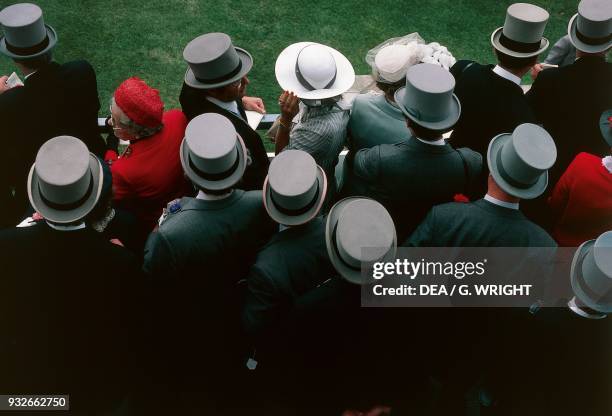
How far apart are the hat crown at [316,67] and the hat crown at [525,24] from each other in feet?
3.88

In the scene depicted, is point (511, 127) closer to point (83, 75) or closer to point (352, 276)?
point (352, 276)

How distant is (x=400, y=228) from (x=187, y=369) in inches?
60.1

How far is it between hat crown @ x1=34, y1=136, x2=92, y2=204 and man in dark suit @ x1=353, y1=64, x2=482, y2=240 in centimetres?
146

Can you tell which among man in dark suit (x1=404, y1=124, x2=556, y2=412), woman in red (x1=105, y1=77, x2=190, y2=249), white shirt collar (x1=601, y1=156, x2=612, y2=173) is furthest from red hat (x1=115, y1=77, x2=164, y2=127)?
white shirt collar (x1=601, y1=156, x2=612, y2=173)

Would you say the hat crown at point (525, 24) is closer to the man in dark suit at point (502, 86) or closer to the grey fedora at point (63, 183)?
the man in dark suit at point (502, 86)

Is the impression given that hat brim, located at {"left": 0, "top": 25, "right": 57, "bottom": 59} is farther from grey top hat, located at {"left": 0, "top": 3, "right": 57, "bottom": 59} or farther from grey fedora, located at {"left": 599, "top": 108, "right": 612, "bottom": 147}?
grey fedora, located at {"left": 599, "top": 108, "right": 612, "bottom": 147}

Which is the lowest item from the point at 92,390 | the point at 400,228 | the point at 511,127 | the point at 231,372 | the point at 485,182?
the point at 231,372

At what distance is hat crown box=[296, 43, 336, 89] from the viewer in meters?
3.04

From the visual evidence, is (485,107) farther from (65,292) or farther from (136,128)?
(65,292)

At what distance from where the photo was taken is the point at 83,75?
3.34 meters

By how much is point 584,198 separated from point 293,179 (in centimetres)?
164

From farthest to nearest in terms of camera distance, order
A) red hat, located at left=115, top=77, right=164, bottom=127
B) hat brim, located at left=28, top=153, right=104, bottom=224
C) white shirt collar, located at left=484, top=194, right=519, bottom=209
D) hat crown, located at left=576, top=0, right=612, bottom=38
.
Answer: hat crown, located at left=576, top=0, right=612, bottom=38
red hat, located at left=115, top=77, right=164, bottom=127
white shirt collar, located at left=484, top=194, right=519, bottom=209
hat brim, located at left=28, top=153, right=104, bottom=224

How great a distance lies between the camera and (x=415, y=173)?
2.70 m

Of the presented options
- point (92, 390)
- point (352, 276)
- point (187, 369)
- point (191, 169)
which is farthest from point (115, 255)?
point (352, 276)
